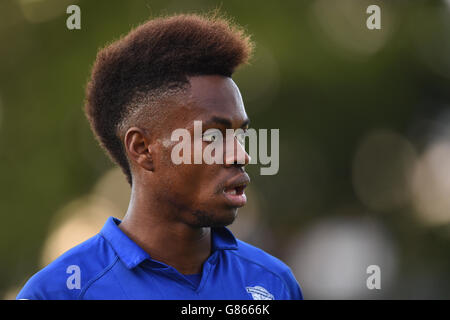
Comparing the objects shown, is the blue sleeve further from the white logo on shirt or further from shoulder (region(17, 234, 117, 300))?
shoulder (region(17, 234, 117, 300))

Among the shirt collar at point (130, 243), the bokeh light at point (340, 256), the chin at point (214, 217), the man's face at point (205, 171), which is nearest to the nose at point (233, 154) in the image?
the man's face at point (205, 171)

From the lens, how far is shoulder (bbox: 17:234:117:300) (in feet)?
11.8

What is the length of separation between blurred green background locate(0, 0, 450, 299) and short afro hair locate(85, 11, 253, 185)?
30.7ft

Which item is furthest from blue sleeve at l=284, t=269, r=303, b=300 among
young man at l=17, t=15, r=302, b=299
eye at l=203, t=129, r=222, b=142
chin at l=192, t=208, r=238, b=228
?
eye at l=203, t=129, r=222, b=142

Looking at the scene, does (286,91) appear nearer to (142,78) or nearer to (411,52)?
(411,52)

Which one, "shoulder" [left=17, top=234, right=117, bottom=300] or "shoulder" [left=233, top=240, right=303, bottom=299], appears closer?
"shoulder" [left=17, top=234, right=117, bottom=300]

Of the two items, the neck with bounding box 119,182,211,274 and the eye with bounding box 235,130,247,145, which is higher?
the eye with bounding box 235,130,247,145

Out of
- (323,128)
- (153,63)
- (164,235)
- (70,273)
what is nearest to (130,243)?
(164,235)

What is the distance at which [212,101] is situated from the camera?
12.4 feet

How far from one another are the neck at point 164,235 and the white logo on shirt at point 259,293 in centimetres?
37

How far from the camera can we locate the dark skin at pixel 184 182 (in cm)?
376

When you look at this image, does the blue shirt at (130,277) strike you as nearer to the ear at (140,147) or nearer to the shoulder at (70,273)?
the shoulder at (70,273)

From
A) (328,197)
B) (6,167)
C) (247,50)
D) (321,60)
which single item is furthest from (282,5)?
(247,50)

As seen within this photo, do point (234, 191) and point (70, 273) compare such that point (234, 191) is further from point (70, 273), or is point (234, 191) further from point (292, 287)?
point (70, 273)
